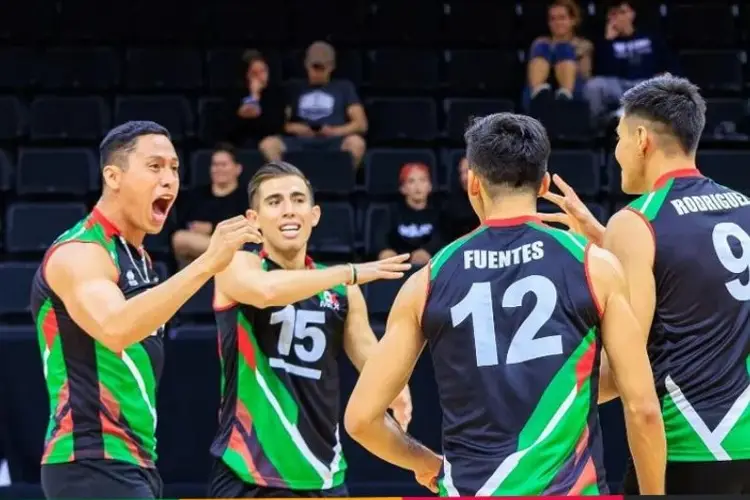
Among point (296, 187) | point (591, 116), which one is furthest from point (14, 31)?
point (296, 187)

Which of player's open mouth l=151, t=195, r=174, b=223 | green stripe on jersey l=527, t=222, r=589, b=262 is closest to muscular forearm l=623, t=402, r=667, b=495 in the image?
green stripe on jersey l=527, t=222, r=589, b=262

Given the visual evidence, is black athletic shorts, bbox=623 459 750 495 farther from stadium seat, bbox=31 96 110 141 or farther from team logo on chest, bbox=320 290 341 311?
stadium seat, bbox=31 96 110 141

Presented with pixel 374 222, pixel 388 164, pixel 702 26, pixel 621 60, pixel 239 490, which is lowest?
pixel 239 490

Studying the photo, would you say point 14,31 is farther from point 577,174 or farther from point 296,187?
point 296,187

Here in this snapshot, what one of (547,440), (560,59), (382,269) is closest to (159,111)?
(560,59)

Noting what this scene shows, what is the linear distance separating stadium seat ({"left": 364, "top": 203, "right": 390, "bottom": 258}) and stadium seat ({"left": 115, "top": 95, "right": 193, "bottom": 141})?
6.28 feet

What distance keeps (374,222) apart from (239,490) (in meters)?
4.44

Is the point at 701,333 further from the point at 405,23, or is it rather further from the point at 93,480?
the point at 405,23

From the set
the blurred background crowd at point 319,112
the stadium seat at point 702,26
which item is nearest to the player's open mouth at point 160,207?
the blurred background crowd at point 319,112

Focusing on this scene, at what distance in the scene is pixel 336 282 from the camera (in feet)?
14.7

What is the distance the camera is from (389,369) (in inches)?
130

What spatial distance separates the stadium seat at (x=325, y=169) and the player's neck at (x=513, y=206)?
5993 millimetres

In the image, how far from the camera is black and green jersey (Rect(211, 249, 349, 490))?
480 centimetres

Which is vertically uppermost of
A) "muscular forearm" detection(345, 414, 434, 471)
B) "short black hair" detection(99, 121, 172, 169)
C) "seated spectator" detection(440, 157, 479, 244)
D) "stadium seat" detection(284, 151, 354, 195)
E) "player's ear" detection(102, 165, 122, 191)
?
"short black hair" detection(99, 121, 172, 169)
